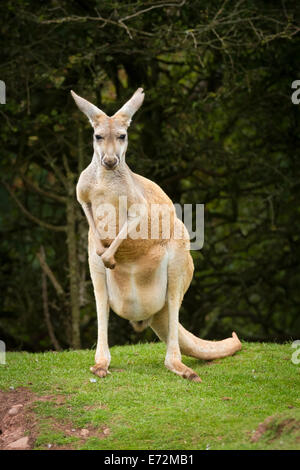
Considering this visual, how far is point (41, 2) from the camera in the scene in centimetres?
1031

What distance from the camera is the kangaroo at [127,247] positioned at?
616 centimetres

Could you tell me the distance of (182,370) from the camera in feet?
21.4

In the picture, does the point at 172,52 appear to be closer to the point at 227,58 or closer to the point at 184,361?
the point at 227,58

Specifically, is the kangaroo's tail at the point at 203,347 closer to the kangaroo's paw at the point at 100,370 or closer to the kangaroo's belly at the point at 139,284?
the kangaroo's belly at the point at 139,284

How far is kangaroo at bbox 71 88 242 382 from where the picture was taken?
242 inches

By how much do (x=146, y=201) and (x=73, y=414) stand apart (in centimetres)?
184

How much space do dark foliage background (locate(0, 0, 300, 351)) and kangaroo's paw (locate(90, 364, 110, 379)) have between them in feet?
13.5

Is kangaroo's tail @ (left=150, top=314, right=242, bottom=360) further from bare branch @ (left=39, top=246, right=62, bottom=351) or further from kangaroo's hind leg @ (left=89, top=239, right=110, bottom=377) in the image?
bare branch @ (left=39, top=246, right=62, bottom=351)

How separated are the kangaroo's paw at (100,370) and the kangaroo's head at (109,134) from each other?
5.42ft

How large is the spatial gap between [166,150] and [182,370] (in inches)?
194
